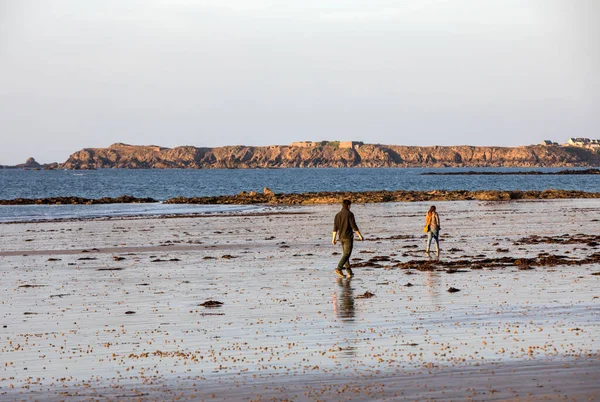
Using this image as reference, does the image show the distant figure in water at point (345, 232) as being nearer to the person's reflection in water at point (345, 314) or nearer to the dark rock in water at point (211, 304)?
the person's reflection in water at point (345, 314)

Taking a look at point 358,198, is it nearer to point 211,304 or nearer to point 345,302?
point 345,302

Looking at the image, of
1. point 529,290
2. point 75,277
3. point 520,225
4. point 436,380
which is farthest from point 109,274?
point 520,225

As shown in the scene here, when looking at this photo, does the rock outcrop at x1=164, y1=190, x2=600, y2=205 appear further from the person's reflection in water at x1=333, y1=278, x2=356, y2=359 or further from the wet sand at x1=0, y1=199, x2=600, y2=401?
the person's reflection in water at x1=333, y1=278, x2=356, y2=359

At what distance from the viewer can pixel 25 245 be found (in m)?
33.1

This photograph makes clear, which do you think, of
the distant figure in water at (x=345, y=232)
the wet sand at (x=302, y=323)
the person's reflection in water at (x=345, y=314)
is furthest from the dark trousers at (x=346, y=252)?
the wet sand at (x=302, y=323)

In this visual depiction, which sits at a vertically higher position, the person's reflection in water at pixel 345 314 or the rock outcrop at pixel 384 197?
the person's reflection in water at pixel 345 314

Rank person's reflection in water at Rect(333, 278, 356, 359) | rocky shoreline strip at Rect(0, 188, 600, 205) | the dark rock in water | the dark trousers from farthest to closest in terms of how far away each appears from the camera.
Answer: rocky shoreline strip at Rect(0, 188, 600, 205) → the dark trousers → the dark rock in water → person's reflection in water at Rect(333, 278, 356, 359)

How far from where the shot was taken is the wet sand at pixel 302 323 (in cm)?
971

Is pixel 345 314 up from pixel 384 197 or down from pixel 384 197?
up

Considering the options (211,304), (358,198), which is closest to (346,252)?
(211,304)

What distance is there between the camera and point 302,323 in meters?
14.0

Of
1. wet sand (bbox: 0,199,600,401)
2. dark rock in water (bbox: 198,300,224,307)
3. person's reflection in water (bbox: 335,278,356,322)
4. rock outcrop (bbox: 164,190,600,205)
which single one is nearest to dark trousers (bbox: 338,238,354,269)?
wet sand (bbox: 0,199,600,401)

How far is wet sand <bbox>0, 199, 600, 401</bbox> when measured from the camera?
9.71 m

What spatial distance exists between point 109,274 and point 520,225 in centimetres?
2245
